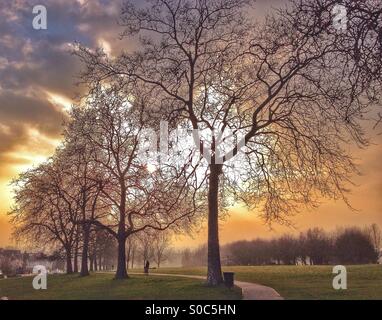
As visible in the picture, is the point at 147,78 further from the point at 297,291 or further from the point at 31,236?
the point at 31,236

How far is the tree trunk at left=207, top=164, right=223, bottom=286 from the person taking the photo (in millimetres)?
27469

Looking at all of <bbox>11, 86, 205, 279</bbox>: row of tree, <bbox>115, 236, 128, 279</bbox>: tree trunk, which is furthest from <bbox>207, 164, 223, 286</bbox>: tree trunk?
<bbox>115, 236, 128, 279</bbox>: tree trunk

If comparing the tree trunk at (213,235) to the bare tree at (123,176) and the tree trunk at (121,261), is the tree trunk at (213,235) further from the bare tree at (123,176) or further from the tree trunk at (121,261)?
the tree trunk at (121,261)

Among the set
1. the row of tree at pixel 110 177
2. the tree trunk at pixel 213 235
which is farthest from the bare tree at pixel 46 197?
the tree trunk at pixel 213 235

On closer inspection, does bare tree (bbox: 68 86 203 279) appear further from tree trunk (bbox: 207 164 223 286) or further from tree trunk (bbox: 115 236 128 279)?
tree trunk (bbox: 207 164 223 286)

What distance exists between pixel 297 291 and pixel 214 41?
46.2ft

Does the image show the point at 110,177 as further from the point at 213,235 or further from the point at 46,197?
the point at 213,235

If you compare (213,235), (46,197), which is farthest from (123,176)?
(213,235)

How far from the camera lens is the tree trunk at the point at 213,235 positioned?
27469 millimetres

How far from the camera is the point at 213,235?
91.1 feet

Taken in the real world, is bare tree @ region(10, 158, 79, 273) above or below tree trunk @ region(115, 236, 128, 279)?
above
